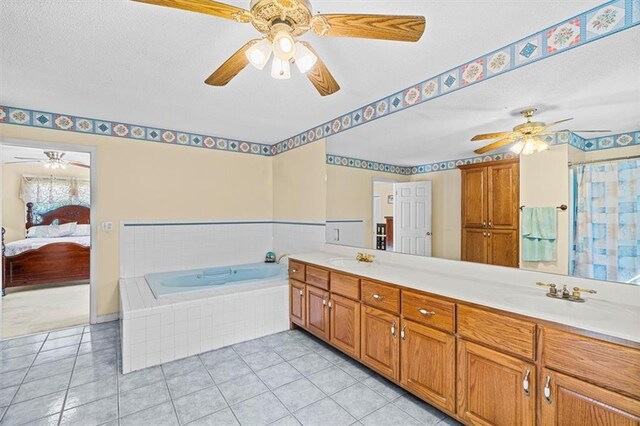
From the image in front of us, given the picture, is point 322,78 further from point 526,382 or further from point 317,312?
point 317,312

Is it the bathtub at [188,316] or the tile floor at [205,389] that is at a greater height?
the bathtub at [188,316]

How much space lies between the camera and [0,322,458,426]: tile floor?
184 cm

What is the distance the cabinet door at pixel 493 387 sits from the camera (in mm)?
1426

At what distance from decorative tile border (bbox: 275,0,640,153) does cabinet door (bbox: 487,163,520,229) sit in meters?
0.62

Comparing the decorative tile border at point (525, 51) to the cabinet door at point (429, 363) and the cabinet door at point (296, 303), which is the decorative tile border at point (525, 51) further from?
the cabinet door at point (296, 303)

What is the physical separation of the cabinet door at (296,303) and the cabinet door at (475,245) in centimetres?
158

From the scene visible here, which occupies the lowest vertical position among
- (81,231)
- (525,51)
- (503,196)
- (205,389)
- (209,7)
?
(205,389)

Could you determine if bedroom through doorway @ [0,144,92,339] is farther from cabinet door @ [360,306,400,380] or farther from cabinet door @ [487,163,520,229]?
cabinet door @ [487,163,520,229]

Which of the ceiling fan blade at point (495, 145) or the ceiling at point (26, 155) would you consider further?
the ceiling at point (26, 155)

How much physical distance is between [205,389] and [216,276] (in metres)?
1.80

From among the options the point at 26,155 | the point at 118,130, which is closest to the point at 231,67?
the point at 118,130

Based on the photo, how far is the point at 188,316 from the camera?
263cm

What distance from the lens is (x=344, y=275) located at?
98.0 inches

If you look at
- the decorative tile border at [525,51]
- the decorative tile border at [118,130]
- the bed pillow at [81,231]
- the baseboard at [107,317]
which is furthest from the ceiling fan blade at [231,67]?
the bed pillow at [81,231]
